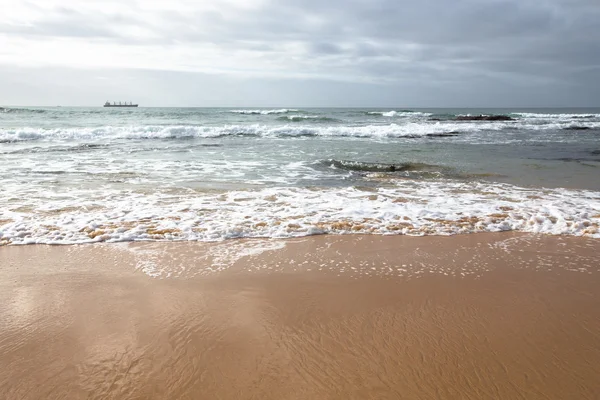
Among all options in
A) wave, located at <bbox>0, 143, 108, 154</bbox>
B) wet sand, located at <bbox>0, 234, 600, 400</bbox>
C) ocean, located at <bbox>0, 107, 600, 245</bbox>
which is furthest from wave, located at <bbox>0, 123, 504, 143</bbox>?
wet sand, located at <bbox>0, 234, 600, 400</bbox>

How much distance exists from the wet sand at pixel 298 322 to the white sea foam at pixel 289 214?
20.4 inches

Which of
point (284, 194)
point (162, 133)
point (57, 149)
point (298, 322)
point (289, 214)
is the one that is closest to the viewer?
point (298, 322)

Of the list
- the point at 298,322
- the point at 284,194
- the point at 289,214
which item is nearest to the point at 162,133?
the point at 284,194

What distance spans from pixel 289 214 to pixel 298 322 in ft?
9.69

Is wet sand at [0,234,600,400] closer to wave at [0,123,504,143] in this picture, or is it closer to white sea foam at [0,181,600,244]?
white sea foam at [0,181,600,244]

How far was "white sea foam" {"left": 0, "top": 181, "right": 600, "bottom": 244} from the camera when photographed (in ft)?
16.2

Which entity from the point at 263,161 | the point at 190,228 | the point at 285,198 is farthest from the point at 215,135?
the point at 190,228

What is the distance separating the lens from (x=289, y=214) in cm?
580

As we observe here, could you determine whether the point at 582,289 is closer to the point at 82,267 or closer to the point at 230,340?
the point at 230,340

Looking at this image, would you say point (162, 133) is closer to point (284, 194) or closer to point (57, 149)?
point (57, 149)

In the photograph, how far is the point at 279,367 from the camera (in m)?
2.42

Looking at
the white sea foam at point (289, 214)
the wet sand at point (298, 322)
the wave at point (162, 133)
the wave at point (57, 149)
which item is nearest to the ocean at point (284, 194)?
the white sea foam at point (289, 214)

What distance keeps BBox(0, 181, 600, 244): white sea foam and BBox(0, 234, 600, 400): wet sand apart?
1.70 feet

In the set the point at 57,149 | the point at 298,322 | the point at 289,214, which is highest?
the point at 57,149
